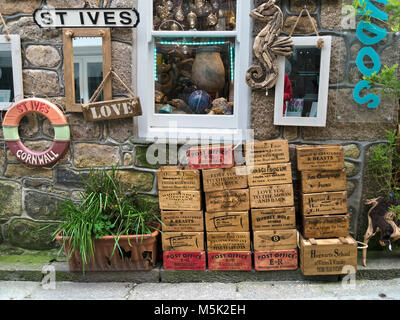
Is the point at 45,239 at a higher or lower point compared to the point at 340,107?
lower

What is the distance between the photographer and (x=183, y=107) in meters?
3.36

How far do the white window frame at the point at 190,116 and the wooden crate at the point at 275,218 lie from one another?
687mm

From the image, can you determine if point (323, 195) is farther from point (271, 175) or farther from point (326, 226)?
point (271, 175)

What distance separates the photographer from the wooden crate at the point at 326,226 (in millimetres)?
2908

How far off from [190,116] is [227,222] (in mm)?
986

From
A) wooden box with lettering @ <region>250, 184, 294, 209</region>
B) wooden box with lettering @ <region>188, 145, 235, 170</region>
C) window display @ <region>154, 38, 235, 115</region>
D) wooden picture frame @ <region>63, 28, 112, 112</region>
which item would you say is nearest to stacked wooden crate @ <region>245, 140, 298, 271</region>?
wooden box with lettering @ <region>250, 184, 294, 209</region>

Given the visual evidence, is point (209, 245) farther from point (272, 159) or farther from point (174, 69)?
point (174, 69)

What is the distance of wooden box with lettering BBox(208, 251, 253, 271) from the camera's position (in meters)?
2.93

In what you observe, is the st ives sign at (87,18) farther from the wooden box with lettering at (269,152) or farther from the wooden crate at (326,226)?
the wooden crate at (326,226)

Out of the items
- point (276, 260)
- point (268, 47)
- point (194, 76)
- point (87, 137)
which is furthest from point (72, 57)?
point (276, 260)

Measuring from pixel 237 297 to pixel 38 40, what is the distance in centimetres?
264

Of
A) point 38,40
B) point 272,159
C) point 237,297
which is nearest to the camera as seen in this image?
point 237,297

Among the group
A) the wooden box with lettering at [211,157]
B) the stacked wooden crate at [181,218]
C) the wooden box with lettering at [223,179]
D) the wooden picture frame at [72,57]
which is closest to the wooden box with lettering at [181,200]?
the stacked wooden crate at [181,218]

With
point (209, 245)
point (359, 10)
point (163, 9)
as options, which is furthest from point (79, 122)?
point (359, 10)
